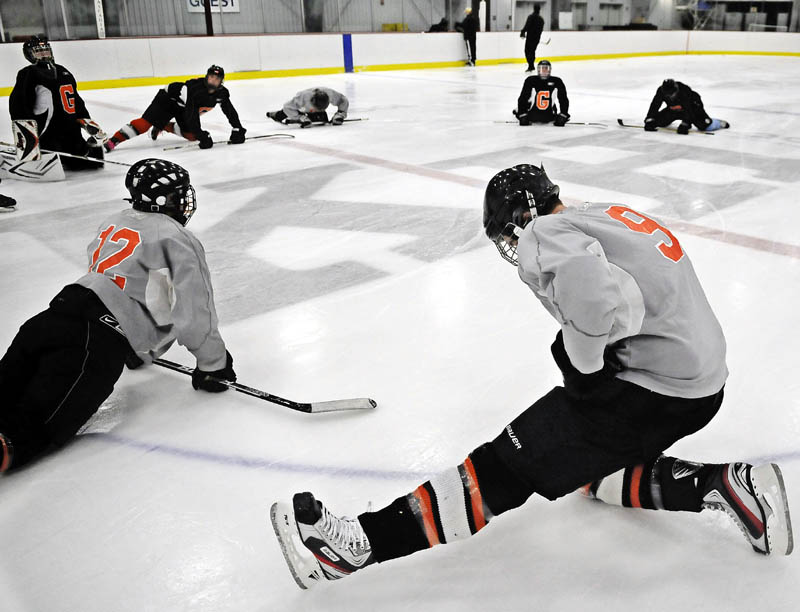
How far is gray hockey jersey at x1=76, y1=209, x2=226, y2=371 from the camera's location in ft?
6.77

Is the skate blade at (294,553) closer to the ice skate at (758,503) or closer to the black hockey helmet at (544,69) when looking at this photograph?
the ice skate at (758,503)

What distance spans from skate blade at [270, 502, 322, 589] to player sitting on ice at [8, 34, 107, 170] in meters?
5.04

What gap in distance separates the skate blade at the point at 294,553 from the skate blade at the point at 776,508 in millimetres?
921

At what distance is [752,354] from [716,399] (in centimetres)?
118

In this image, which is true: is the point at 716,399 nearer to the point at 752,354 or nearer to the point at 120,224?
the point at 752,354

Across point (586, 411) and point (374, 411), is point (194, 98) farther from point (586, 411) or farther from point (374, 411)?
point (586, 411)

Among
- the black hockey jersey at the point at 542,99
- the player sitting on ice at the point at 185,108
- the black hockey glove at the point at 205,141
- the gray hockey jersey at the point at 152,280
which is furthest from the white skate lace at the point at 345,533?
the black hockey jersey at the point at 542,99

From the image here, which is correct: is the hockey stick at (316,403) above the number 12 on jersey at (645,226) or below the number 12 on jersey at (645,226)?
below

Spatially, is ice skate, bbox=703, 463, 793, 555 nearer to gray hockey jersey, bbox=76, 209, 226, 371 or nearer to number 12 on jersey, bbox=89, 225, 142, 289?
gray hockey jersey, bbox=76, 209, 226, 371

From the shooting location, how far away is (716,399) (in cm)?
144

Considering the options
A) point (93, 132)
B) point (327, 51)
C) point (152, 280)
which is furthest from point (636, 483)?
point (327, 51)

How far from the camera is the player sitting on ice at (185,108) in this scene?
259 inches

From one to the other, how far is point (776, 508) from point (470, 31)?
1664 centimetres

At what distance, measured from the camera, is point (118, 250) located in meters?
2.09
